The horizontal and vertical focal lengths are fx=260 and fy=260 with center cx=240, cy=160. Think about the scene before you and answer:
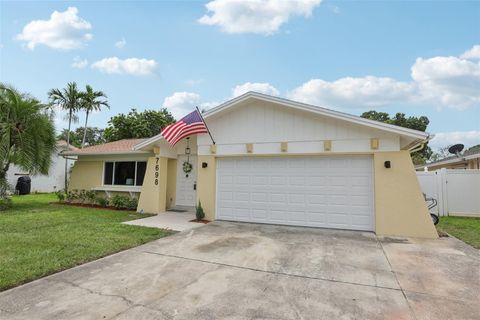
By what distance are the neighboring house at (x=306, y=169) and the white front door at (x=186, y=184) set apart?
106 cm

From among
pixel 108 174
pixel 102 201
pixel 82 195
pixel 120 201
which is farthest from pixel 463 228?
pixel 82 195

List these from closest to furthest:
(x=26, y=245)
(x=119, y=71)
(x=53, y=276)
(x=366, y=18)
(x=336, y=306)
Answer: (x=336, y=306)
(x=53, y=276)
(x=26, y=245)
(x=366, y=18)
(x=119, y=71)

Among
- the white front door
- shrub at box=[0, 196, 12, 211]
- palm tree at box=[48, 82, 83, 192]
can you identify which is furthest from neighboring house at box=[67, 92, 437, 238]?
palm tree at box=[48, 82, 83, 192]

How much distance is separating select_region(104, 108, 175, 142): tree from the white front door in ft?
63.0

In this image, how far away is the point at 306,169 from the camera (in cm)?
814

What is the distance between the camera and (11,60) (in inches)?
422

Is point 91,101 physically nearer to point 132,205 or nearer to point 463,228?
point 132,205

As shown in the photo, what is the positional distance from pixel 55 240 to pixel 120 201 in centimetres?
549

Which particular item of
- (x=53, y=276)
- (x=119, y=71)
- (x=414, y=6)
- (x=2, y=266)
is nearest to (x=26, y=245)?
(x=2, y=266)

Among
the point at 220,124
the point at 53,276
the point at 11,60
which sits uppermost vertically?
the point at 11,60

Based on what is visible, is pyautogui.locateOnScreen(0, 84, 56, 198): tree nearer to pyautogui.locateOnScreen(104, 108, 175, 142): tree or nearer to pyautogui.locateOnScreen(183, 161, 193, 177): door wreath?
pyautogui.locateOnScreen(183, 161, 193, 177): door wreath

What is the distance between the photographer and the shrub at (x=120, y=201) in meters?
11.4

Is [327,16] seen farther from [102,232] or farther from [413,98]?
[413,98]

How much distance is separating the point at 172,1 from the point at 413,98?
1712cm
